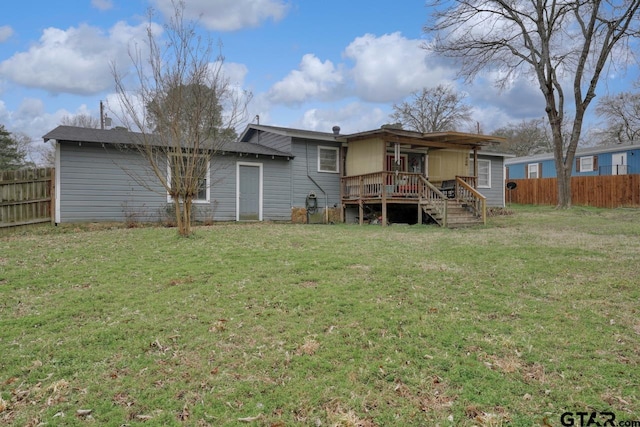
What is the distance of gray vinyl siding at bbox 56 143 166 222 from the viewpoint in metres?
11.6

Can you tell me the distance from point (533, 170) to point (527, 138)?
14399 mm

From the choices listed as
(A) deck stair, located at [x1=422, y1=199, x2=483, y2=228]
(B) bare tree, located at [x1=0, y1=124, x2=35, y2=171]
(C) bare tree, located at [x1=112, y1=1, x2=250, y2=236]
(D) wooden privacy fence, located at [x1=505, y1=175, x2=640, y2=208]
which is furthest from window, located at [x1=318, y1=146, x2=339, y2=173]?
(B) bare tree, located at [x1=0, y1=124, x2=35, y2=171]

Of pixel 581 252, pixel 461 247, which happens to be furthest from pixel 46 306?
pixel 581 252

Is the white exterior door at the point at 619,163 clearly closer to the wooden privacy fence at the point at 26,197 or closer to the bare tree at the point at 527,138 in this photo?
the bare tree at the point at 527,138

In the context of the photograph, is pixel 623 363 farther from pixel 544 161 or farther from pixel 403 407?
pixel 544 161

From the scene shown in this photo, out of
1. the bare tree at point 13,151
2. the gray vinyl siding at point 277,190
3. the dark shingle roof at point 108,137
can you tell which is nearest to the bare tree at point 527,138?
the gray vinyl siding at point 277,190

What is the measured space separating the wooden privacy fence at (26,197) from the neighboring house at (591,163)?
2792 centimetres

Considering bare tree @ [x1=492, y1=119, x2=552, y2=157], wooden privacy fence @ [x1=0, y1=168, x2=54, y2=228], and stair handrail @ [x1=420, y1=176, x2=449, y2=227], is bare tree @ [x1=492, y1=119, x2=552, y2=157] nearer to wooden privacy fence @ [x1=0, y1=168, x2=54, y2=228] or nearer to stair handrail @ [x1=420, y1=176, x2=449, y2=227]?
stair handrail @ [x1=420, y1=176, x2=449, y2=227]

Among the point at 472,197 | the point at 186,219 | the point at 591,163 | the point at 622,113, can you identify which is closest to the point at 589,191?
the point at 591,163

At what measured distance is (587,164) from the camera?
25219mm

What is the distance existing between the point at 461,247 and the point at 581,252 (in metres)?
2.17

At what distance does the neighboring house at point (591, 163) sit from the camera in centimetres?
2283

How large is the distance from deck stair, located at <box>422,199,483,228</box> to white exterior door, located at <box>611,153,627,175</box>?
Result: 15675 mm

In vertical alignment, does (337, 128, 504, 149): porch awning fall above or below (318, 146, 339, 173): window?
above
